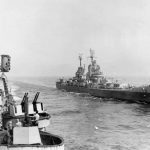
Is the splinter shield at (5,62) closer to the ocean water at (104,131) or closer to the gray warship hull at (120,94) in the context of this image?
the ocean water at (104,131)

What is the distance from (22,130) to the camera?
53.1 feet

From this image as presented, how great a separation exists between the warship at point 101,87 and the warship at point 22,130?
129 ft

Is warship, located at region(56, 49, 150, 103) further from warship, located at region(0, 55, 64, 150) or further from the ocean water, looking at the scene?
warship, located at region(0, 55, 64, 150)

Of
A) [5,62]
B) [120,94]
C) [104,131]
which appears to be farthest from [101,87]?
[5,62]

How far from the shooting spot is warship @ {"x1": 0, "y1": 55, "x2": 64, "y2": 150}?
15625 millimetres

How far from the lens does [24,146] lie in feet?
50.9

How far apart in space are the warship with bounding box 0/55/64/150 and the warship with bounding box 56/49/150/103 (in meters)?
39.4

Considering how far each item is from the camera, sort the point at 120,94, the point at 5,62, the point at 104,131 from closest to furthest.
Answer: the point at 5,62
the point at 104,131
the point at 120,94

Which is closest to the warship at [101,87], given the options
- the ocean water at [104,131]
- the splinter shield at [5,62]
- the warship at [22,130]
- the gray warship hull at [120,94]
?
the gray warship hull at [120,94]

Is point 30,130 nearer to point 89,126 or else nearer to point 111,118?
point 89,126

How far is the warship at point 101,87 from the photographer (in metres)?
63.0

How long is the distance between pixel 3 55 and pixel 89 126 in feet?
53.8

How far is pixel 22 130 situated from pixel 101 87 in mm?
65118

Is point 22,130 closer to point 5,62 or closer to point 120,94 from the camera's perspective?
point 5,62
